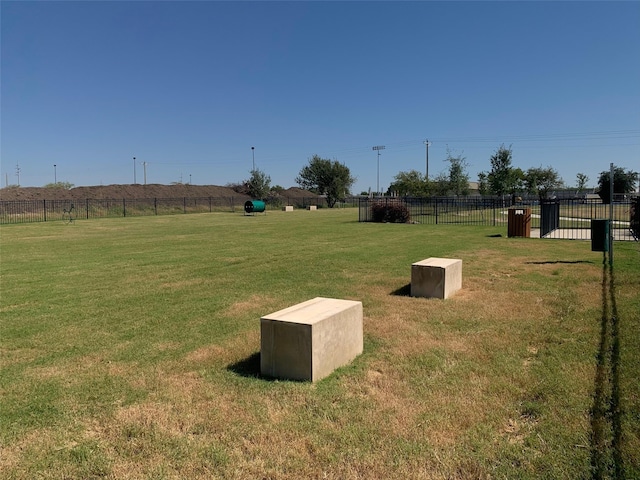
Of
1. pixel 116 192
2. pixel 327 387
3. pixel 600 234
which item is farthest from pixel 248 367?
pixel 116 192

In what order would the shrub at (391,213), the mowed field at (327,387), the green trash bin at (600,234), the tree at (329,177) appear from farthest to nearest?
the tree at (329,177), the shrub at (391,213), the green trash bin at (600,234), the mowed field at (327,387)

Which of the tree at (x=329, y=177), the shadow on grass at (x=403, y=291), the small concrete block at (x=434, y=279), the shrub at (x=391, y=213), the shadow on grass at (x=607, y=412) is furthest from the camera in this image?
the tree at (x=329, y=177)

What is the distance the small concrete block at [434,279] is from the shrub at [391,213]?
21.9 metres

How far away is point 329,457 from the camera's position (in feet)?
10.4

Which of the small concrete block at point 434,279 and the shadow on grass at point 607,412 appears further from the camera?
the small concrete block at point 434,279

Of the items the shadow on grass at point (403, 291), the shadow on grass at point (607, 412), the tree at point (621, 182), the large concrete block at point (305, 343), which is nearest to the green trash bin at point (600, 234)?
the tree at point (621, 182)

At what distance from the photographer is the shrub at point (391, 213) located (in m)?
30.0

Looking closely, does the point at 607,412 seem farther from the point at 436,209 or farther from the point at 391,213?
the point at 391,213

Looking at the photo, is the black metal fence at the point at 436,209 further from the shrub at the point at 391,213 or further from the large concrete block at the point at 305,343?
the large concrete block at the point at 305,343

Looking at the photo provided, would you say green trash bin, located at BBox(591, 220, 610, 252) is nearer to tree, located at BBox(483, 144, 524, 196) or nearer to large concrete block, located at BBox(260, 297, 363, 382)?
large concrete block, located at BBox(260, 297, 363, 382)

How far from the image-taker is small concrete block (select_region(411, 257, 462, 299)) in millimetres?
7832

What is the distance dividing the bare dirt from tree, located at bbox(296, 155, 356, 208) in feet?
47.6

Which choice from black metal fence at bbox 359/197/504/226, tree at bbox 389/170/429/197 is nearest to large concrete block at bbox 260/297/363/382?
black metal fence at bbox 359/197/504/226

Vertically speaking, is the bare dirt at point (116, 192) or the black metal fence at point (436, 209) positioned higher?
→ the bare dirt at point (116, 192)
